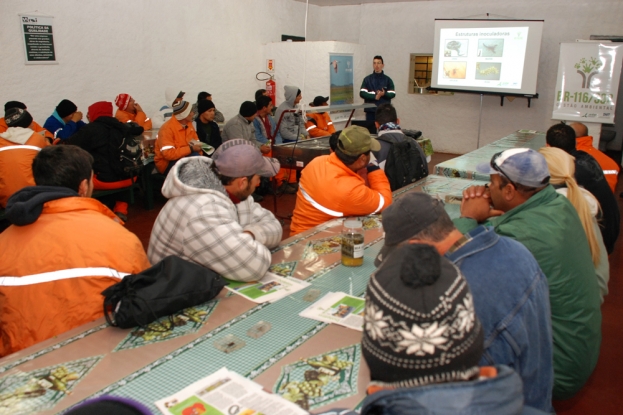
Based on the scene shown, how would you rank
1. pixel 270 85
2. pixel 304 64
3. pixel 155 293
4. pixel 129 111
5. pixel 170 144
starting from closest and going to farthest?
pixel 155 293
pixel 170 144
pixel 129 111
pixel 304 64
pixel 270 85

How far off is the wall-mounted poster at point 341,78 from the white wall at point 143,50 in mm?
1178

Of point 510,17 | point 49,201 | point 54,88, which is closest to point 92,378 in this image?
point 49,201

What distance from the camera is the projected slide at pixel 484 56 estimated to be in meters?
8.02

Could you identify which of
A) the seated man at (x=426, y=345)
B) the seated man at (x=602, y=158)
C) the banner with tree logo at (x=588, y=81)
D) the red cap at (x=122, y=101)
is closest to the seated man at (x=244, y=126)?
the red cap at (x=122, y=101)

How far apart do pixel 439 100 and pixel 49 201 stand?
27.2ft

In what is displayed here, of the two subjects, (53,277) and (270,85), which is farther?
(270,85)

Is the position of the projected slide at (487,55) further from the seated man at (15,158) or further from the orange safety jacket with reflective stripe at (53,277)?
the orange safety jacket with reflective stripe at (53,277)

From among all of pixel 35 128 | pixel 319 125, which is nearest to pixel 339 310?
pixel 35 128

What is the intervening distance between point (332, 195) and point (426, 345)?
2.01 metres

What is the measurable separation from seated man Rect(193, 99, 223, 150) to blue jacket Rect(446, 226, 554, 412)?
5067 millimetres

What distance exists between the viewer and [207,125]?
20.3ft

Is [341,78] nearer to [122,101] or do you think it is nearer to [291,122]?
[291,122]

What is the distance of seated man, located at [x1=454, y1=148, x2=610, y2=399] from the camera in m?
1.81

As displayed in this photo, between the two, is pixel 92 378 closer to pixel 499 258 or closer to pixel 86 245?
pixel 86 245
